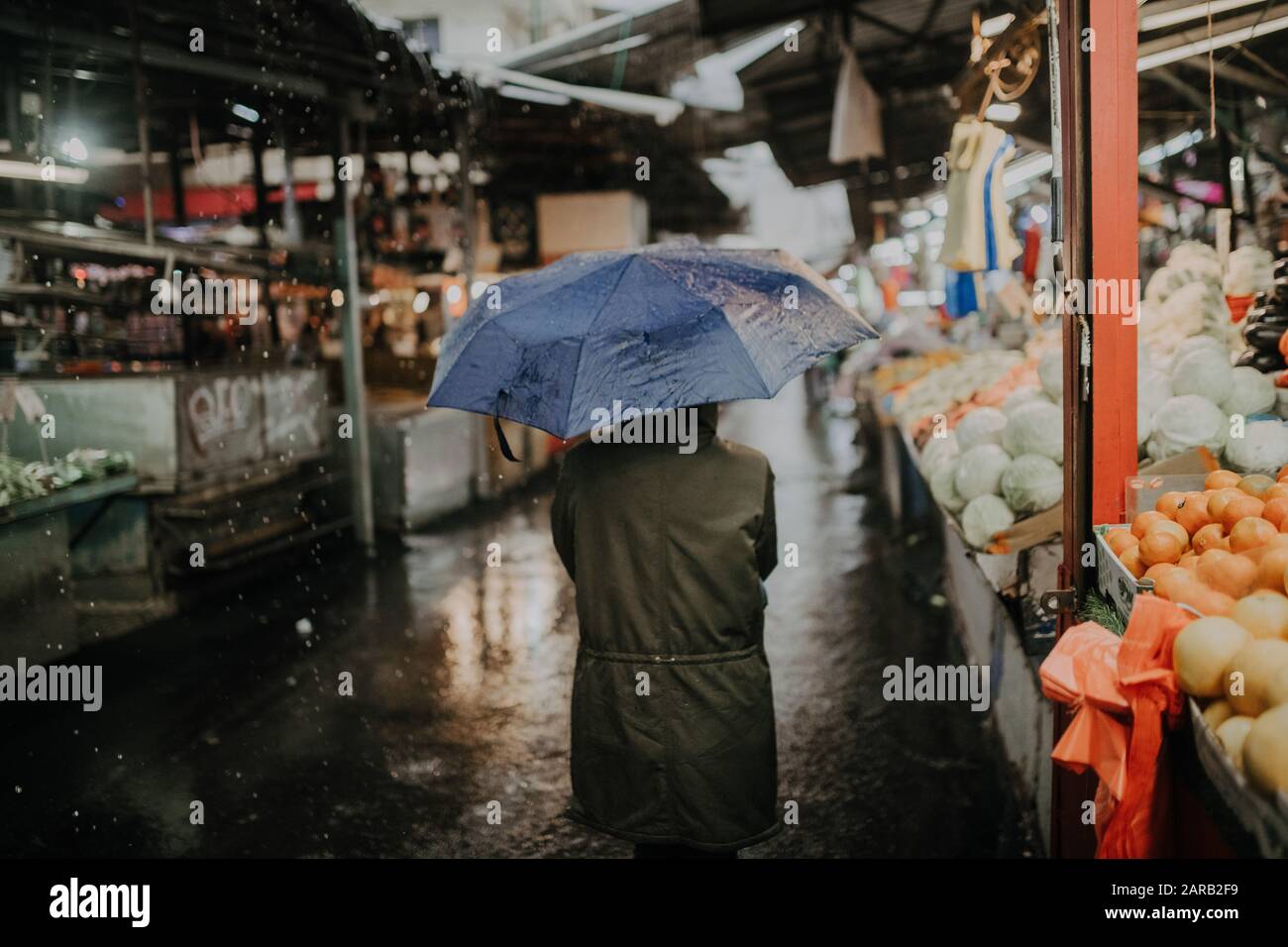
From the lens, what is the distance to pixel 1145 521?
3271mm

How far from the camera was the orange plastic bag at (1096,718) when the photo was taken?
8.39ft

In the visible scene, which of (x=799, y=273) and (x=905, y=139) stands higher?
(x=905, y=139)

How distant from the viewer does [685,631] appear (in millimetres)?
3143

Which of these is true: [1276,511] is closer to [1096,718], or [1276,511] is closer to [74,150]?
[1096,718]

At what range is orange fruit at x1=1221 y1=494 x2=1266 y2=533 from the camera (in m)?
3.09

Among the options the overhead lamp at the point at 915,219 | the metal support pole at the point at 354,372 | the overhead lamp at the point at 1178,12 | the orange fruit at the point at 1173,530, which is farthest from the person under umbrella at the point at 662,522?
the overhead lamp at the point at 915,219

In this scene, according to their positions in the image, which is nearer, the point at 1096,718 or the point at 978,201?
the point at 1096,718

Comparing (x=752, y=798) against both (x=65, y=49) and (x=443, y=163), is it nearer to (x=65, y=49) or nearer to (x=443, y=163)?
(x=65, y=49)

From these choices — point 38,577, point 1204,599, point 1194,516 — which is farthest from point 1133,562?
point 38,577

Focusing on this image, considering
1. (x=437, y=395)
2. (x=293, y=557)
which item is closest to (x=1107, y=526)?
(x=437, y=395)

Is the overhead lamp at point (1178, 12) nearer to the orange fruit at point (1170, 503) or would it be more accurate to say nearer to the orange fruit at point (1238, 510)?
the orange fruit at point (1170, 503)

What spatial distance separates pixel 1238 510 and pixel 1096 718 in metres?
1.02

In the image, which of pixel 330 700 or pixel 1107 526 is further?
pixel 330 700
